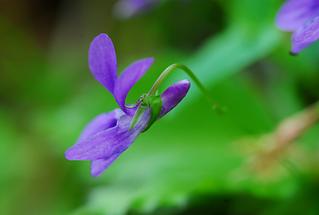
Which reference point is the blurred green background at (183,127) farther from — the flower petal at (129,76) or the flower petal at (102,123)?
the flower petal at (129,76)

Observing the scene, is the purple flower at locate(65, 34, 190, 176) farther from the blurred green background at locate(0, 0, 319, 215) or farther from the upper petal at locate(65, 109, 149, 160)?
the blurred green background at locate(0, 0, 319, 215)

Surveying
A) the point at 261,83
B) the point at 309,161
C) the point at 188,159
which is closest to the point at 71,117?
the point at 188,159

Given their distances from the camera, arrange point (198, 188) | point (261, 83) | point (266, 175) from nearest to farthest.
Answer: point (198, 188) < point (266, 175) < point (261, 83)

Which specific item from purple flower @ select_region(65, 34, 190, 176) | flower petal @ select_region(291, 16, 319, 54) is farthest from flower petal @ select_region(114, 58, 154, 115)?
flower petal @ select_region(291, 16, 319, 54)

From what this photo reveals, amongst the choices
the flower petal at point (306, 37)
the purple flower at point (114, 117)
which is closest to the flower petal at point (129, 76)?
the purple flower at point (114, 117)

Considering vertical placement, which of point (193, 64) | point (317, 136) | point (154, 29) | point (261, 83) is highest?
point (154, 29)

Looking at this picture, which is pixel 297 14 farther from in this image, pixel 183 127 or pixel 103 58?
pixel 183 127

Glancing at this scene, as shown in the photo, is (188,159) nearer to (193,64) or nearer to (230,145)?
(230,145)

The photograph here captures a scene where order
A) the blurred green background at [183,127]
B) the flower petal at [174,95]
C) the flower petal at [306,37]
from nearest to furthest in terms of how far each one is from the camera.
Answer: the flower petal at [306,37] < the flower petal at [174,95] < the blurred green background at [183,127]
